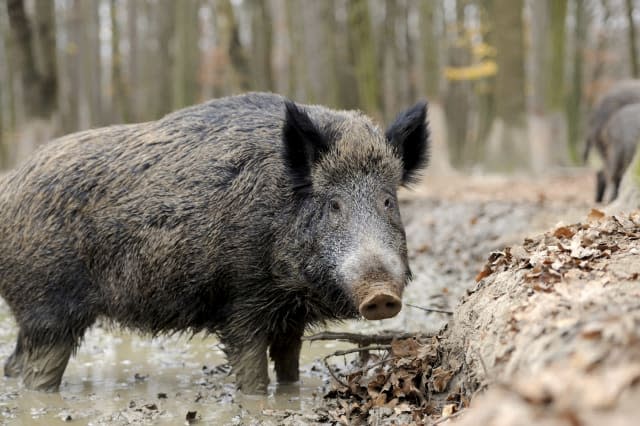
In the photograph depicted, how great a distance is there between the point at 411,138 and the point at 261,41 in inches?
758

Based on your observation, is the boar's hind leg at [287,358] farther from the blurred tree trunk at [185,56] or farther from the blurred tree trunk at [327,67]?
the blurred tree trunk at [185,56]

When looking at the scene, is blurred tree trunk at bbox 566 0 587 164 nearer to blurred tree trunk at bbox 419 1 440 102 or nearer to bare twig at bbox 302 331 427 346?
blurred tree trunk at bbox 419 1 440 102

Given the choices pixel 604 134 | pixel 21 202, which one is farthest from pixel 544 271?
pixel 604 134

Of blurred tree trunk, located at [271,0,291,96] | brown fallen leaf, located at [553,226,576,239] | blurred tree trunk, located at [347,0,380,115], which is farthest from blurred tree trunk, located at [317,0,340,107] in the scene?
brown fallen leaf, located at [553,226,576,239]

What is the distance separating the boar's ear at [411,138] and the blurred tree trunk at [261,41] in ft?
58.3

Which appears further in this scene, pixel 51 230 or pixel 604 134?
pixel 604 134

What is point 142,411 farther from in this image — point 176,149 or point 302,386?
point 176,149

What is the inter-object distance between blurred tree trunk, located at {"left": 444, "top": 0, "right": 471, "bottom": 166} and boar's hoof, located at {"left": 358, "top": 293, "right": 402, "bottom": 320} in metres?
26.7

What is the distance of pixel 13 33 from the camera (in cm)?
1747

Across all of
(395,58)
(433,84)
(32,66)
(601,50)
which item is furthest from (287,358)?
(601,50)

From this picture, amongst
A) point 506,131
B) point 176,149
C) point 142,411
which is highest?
point 176,149

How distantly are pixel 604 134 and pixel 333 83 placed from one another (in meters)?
6.00

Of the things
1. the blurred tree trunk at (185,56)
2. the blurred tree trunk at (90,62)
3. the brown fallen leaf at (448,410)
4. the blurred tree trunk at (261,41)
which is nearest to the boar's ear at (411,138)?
the brown fallen leaf at (448,410)

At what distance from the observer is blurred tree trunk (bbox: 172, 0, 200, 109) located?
2092cm
